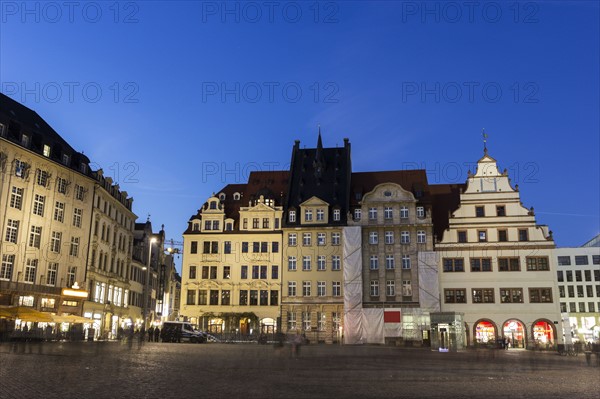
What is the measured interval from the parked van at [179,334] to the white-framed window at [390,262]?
21855mm

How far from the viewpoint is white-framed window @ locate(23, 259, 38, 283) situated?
1834 inches

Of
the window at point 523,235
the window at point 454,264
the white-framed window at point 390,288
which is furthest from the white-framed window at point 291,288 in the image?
the window at point 523,235

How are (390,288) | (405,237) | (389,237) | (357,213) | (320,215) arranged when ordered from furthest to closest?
A: (320,215), (357,213), (389,237), (405,237), (390,288)

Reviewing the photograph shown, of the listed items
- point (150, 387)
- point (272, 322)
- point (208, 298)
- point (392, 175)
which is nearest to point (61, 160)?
point (208, 298)

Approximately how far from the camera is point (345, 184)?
6719 centimetres

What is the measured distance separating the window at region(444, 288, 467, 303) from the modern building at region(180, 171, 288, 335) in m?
18.5

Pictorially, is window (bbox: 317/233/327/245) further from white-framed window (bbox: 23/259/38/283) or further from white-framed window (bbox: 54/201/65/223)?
white-framed window (bbox: 23/259/38/283)

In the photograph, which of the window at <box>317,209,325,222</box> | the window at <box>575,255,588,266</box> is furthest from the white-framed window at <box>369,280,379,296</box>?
the window at <box>575,255,588,266</box>

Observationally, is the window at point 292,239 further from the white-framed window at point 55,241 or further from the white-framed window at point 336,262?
the white-framed window at point 55,241

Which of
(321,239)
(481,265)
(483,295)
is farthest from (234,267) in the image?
(483,295)

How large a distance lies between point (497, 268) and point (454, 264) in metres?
4.27

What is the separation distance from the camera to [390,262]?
61.1 m

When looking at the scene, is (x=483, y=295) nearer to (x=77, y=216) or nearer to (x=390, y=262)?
(x=390, y=262)

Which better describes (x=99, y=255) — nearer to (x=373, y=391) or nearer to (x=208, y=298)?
(x=208, y=298)
